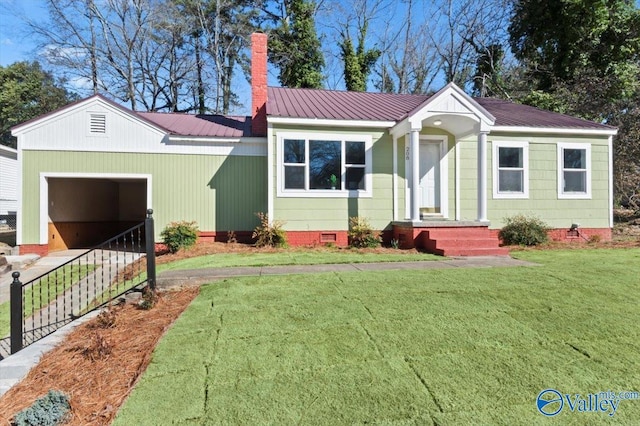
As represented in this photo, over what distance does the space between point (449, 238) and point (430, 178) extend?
2570 millimetres

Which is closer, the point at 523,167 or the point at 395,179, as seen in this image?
the point at 395,179

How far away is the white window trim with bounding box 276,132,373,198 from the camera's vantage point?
929 centimetres

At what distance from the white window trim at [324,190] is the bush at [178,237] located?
2.72 meters

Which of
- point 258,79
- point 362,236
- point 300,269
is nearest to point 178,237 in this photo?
point 300,269

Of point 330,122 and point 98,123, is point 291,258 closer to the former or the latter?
point 330,122

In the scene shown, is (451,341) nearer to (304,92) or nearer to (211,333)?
(211,333)

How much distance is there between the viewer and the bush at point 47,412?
2.29m

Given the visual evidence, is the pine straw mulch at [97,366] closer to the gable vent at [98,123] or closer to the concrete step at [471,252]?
the concrete step at [471,252]

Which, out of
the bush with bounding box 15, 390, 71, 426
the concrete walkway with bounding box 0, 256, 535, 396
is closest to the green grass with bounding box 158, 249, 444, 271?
the concrete walkway with bounding box 0, 256, 535, 396

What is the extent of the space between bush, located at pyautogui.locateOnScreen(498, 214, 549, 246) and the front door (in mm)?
2020

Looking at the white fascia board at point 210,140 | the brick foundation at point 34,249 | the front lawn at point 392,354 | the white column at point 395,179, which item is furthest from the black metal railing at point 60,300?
the white column at point 395,179

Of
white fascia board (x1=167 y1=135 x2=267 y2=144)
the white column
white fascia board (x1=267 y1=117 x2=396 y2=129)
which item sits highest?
white fascia board (x1=267 y1=117 x2=396 y2=129)

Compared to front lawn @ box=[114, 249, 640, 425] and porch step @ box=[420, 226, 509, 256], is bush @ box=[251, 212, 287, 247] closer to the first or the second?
porch step @ box=[420, 226, 509, 256]

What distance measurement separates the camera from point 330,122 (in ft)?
30.6
